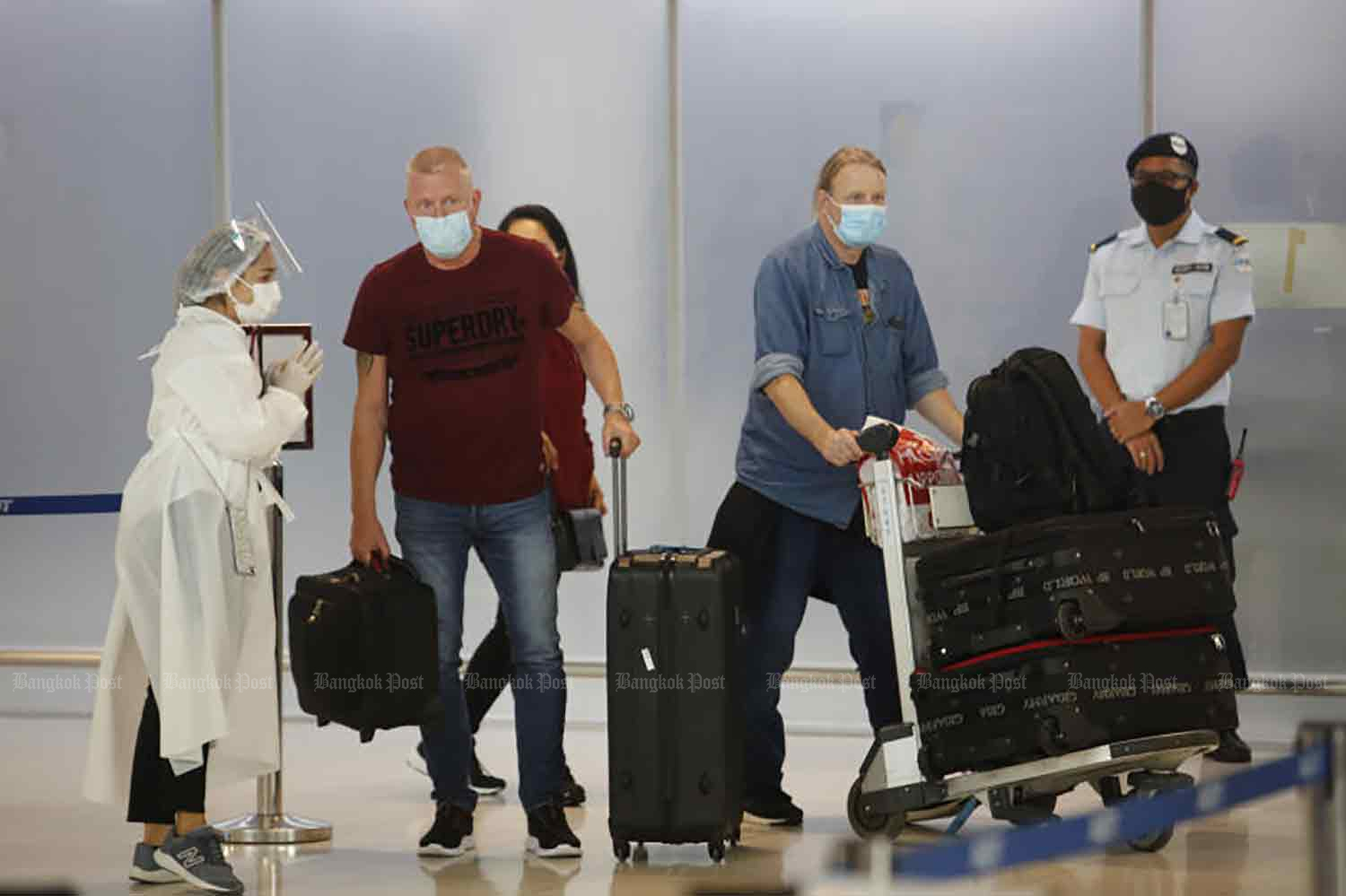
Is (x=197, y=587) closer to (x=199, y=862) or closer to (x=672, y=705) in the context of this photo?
(x=199, y=862)

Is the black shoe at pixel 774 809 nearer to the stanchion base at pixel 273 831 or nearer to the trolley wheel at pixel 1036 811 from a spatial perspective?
the trolley wheel at pixel 1036 811

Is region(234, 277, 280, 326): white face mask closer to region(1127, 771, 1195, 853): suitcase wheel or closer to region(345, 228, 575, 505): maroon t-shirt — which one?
region(345, 228, 575, 505): maroon t-shirt

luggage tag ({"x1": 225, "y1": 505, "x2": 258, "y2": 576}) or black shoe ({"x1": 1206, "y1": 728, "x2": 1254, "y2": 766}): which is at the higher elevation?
luggage tag ({"x1": 225, "y1": 505, "x2": 258, "y2": 576})

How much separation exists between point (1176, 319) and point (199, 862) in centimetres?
350

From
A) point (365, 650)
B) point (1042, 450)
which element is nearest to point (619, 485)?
point (365, 650)

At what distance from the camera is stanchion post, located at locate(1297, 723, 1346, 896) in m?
2.98

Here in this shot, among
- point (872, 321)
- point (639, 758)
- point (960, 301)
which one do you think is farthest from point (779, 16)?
point (639, 758)

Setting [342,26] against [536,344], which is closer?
[536,344]

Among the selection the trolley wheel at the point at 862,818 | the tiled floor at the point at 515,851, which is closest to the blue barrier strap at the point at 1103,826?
the tiled floor at the point at 515,851

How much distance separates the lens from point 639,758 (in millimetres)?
5145

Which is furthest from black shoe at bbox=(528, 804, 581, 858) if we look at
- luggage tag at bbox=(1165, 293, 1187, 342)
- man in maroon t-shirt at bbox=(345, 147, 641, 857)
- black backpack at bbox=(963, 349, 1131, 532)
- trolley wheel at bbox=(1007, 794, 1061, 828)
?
luggage tag at bbox=(1165, 293, 1187, 342)

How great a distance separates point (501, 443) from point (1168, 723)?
5.88ft

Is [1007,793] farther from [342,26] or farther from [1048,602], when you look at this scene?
[342,26]

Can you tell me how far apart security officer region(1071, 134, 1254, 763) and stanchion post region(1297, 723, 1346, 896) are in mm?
3537
